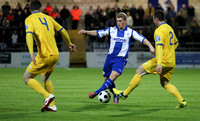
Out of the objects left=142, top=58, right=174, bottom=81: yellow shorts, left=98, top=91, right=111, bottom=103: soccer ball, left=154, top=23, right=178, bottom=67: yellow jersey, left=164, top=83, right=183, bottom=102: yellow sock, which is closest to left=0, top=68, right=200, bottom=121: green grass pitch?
left=98, top=91, right=111, bottom=103: soccer ball

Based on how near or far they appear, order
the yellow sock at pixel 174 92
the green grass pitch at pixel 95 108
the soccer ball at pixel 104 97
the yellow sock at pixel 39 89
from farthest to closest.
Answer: the soccer ball at pixel 104 97 → the yellow sock at pixel 174 92 → the yellow sock at pixel 39 89 → the green grass pitch at pixel 95 108

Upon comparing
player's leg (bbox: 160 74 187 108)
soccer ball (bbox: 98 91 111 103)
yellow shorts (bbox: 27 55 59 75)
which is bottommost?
soccer ball (bbox: 98 91 111 103)

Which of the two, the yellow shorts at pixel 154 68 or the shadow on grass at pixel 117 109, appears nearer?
the shadow on grass at pixel 117 109

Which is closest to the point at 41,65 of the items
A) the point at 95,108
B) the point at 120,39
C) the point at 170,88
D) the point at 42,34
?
the point at 42,34

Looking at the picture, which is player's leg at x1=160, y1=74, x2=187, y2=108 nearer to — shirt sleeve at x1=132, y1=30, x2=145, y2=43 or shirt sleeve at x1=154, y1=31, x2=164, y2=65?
shirt sleeve at x1=154, y1=31, x2=164, y2=65

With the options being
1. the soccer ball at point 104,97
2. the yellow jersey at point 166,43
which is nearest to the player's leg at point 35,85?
the soccer ball at point 104,97

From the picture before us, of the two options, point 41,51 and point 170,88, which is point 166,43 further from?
point 41,51

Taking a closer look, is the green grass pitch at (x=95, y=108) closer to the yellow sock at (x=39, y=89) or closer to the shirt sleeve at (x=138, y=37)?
the yellow sock at (x=39, y=89)

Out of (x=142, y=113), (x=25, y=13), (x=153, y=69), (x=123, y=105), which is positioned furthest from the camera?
(x=25, y=13)

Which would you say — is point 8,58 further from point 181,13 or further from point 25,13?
point 181,13

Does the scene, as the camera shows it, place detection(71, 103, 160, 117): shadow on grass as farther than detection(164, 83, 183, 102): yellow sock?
No

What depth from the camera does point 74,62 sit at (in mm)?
25625

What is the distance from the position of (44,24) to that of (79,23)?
66.6 ft

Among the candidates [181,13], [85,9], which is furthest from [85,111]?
[85,9]
